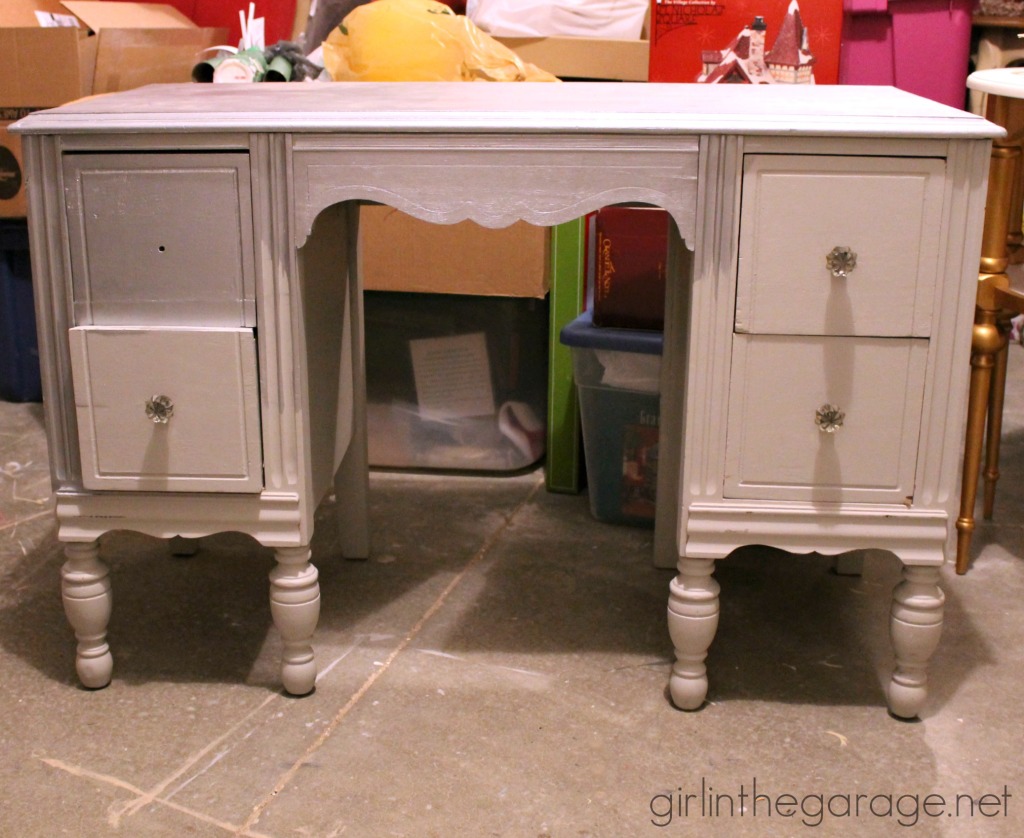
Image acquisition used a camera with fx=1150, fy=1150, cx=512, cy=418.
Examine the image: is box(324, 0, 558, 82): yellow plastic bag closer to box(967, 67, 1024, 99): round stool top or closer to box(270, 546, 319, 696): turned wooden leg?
box(967, 67, 1024, 99): round stool top

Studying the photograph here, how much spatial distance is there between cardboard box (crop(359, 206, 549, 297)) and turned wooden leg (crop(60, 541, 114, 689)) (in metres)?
0.89

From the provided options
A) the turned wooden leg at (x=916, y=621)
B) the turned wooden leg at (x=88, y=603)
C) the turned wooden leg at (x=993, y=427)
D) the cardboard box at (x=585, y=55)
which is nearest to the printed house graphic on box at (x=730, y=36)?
the cardboard box at (x=585, y=55)

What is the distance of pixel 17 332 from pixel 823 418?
215cm

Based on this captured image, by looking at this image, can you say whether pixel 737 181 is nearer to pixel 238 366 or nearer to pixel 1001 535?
pixel 238 366

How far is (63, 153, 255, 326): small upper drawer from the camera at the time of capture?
134 centimetres

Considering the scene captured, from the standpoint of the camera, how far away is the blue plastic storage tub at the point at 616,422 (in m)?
2.05

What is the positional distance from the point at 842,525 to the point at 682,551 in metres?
0.20

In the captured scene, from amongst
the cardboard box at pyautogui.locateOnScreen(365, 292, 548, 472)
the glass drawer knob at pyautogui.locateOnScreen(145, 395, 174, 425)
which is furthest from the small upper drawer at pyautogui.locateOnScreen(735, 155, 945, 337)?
the cardboard box at pyautogui.locateOnScreen(365, 292, 548, 472)

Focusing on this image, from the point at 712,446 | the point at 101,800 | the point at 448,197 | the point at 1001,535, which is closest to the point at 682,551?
the point at 712,446

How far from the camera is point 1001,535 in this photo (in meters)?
2.06

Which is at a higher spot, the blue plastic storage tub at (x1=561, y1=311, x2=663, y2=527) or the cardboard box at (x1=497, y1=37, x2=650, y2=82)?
the cardboard box at (x1=497, y1=37, x2=650, y2=82)

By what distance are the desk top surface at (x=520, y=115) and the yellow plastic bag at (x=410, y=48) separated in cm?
52

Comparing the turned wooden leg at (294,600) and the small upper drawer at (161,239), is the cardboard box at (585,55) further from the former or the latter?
the turned wooden leg at (294,600)

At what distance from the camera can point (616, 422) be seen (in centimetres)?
212
